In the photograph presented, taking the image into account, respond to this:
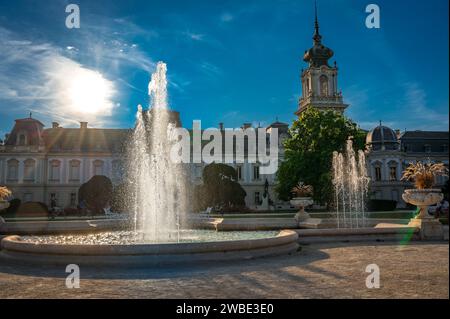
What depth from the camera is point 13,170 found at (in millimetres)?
52156

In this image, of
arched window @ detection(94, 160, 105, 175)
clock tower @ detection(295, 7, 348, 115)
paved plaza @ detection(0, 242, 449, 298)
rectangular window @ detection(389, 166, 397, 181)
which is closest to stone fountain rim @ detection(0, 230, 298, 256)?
paved plaza @ detection(0, 242, 449, 298)

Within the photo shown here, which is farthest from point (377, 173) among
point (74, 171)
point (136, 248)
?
point (136, 248)

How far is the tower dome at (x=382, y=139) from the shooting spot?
182ft

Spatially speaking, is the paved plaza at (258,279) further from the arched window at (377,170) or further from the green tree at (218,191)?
the arched window at (377,170)

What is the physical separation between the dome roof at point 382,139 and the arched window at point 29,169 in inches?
1780

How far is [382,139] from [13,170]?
4977 centimetres

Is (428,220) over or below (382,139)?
below

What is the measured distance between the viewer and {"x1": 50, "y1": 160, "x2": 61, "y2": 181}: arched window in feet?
177

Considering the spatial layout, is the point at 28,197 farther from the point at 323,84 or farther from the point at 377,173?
the point at 377,173

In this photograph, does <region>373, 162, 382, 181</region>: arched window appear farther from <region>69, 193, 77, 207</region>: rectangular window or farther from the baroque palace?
<region>69, 193, 77, 207</region>: rectangular window

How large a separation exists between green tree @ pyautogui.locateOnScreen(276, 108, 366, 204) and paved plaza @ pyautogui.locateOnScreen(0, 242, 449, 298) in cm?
1909

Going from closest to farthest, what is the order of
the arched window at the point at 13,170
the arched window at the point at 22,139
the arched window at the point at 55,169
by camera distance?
the arched window at the point at 13,170
the arched window at the point at 22,139
the arched window at the point at 55,169

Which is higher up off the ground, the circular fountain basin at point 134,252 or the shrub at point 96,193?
the shrub at point 96,193

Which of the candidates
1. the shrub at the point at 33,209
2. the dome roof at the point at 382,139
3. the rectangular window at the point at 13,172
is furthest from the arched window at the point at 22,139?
the dome roof at the point at 382,139
